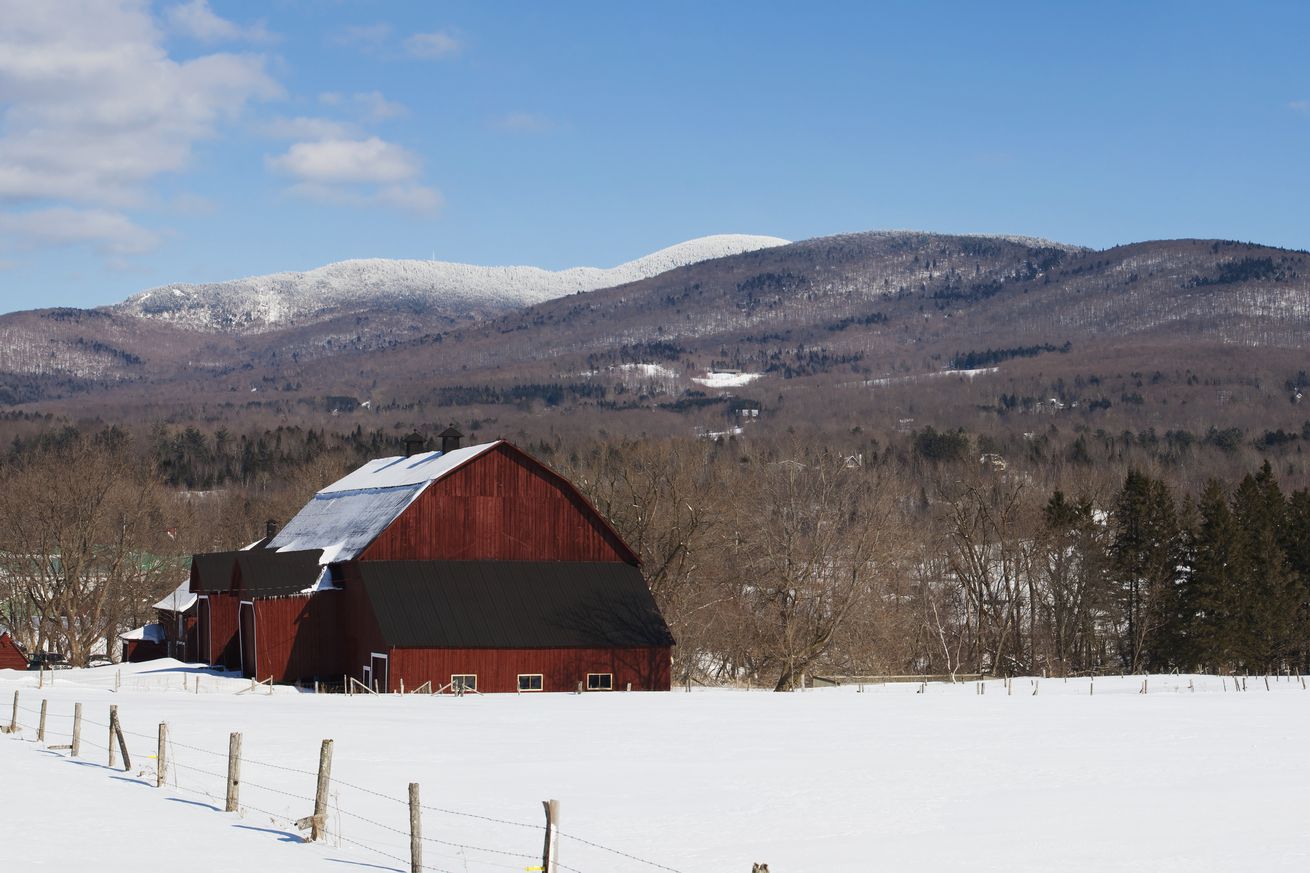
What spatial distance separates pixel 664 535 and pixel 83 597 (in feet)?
103

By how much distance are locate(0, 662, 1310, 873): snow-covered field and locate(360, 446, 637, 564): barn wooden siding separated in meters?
10.3

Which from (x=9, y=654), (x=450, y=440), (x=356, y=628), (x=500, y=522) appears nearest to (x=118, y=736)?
(x=356, y=628)

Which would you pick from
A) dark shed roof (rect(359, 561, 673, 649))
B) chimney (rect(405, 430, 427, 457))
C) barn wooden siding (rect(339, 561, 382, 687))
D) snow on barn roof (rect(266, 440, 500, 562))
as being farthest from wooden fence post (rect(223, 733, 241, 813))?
chimney (rect(405, 430, 427, 457))

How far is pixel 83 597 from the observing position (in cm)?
7688

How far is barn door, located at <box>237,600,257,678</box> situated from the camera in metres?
58.2

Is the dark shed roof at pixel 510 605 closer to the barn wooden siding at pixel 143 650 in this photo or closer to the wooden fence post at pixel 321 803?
the barn wooden siding at pixel 143 650

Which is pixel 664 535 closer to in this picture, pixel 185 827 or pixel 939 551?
pixel 939 551

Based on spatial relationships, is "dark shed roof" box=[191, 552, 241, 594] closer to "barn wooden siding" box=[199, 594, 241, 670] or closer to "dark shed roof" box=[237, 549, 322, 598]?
"barn wooden siding" box=[199, 594, 241, 670]

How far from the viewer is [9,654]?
70.0 metres

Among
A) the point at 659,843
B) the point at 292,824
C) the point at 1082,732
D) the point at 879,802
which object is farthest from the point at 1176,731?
the point at 292,824

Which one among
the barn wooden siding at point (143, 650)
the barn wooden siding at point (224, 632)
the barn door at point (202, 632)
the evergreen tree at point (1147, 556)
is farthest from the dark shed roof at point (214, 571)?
the evergreen tree at point (1147, 556)

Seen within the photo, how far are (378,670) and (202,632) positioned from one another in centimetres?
1530

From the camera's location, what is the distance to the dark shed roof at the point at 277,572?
58.3 metres

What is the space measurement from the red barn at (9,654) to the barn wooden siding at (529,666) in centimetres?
2739
